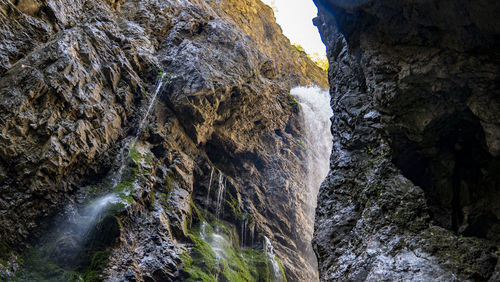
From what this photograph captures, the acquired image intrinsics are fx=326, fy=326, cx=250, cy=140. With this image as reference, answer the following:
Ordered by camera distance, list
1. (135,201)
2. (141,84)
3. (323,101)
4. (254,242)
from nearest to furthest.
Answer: (135,201) < (141,84) < (254,242) < (323,101)

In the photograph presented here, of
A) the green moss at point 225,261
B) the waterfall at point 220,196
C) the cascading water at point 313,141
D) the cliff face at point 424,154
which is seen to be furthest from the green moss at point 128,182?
the cascading water at point 313,141

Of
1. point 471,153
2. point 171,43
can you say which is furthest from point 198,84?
point 471,153

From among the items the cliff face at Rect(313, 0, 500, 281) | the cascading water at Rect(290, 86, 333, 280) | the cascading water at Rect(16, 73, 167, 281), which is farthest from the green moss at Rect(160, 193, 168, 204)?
the cascading water at Rect(290, 86, 333, 280)

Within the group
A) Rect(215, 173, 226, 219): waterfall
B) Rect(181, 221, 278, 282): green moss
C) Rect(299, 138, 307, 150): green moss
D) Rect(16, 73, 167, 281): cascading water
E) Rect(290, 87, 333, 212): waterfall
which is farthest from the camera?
Rect(299, 138, 307, 150): green moss

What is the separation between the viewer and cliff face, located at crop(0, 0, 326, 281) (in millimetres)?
10977

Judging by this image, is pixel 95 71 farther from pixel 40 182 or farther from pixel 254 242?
pixel 254 242

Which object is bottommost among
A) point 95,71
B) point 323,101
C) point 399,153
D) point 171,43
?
point 399,153

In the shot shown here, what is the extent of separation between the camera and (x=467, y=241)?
4.91m

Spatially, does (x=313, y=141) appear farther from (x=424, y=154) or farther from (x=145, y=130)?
(x=424, y=154)

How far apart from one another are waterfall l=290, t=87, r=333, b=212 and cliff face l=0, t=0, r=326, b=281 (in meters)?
1.70

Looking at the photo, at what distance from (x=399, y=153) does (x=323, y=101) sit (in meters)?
25.5

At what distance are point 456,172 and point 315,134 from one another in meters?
22.3

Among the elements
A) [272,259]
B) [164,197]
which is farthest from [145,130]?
[272,259]

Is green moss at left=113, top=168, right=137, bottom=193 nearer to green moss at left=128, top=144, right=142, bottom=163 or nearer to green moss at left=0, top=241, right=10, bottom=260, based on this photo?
green moss at left=128, top=144, right=142, bottom=163
